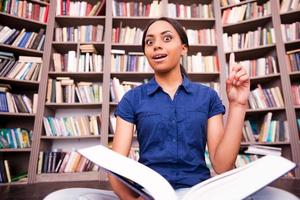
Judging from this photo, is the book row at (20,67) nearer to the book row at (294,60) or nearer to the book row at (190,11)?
the book row at (190,11)

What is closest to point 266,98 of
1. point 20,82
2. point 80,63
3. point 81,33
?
point 80,63

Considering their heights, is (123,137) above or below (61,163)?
above

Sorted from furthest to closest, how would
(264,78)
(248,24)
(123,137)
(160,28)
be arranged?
(248,24) < (264,78) < (160,28) < (123,137)

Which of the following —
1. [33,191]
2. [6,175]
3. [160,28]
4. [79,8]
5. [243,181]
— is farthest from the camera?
[79,8]

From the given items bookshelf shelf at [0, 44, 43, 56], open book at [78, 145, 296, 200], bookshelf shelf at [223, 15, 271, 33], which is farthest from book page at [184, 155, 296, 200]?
bookshelf shelf at [0, 44, 43, 56]

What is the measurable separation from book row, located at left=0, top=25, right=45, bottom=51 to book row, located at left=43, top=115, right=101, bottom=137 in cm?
93

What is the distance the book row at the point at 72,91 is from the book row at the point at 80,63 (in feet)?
0.49

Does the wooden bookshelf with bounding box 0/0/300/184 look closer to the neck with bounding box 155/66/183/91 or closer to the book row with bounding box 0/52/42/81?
the book row with bounding box 0/52/42/81

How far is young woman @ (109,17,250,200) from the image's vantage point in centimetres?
70

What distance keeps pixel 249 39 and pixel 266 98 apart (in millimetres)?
763

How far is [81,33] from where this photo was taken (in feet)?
9.55

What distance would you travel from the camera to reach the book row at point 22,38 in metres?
2.66

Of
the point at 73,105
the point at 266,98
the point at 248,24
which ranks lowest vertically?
the point at 73,105

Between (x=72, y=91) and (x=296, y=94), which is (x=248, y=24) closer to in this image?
(x=296, y=94)
